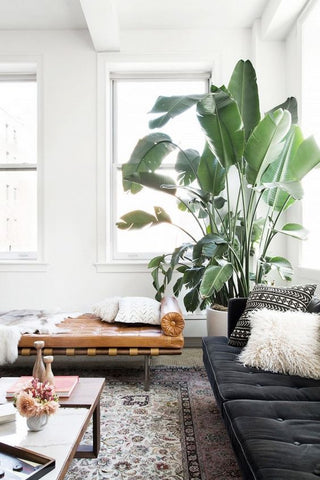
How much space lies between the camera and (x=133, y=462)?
1726 millimetres

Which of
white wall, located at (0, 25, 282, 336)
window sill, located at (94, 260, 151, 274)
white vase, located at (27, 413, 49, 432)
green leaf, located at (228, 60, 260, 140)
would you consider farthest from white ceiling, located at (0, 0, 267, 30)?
white vase, located at (27, 413, 49, 432)

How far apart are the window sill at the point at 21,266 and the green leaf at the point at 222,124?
2.17 m

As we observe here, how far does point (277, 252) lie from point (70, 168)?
2192 mm

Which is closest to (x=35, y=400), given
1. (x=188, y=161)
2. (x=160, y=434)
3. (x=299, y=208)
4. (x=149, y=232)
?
(x=160, y=434)

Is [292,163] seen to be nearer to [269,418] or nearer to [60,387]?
[269,418]

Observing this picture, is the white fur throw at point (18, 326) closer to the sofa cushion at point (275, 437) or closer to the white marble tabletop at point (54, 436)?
the white marble tabletop at point (54, 436)

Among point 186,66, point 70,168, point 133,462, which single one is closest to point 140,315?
point 133,462

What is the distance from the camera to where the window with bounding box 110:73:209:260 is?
4012mm

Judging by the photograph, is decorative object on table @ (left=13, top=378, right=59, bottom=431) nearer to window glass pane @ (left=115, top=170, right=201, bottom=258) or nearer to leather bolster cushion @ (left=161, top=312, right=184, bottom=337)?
leather bolster cushion @ (left=161, top=312, right=184, bottom=337)

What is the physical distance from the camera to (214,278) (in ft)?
8.11

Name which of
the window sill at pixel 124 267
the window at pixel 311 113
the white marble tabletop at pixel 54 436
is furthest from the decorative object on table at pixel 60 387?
the window at pixel 311 113

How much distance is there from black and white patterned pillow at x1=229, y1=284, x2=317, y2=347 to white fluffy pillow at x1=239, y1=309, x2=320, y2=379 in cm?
12

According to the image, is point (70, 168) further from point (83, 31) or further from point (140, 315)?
point (140, 315)

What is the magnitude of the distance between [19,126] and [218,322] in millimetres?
2869
